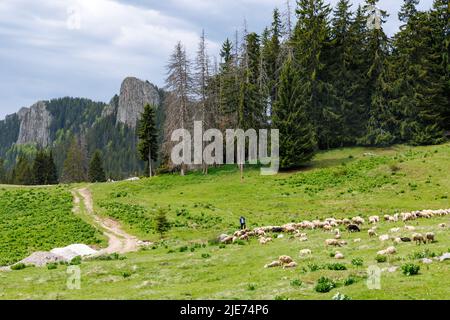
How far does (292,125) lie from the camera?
67.5m

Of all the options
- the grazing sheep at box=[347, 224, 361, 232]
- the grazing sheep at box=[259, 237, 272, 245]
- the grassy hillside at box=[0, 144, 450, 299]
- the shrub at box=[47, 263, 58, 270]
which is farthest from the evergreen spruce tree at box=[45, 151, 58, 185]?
the grazing sheep at box=[347, 224, 361, 232]

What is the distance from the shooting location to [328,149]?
255ft

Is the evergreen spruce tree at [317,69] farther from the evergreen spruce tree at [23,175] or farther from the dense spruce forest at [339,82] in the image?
the evergreen spruce tree at [23,175]

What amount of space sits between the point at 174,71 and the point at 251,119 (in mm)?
14601

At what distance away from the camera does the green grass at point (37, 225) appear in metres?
38.6

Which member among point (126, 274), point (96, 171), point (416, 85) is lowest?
point (126, 274)

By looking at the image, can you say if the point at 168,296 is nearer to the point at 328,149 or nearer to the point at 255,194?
the point at 255,194

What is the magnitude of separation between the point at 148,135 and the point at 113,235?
4127 cm

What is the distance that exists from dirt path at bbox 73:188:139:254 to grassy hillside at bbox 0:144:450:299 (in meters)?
1.29

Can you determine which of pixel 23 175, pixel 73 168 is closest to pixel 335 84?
pixel 73 168

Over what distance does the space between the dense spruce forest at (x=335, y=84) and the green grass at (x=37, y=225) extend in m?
21.3

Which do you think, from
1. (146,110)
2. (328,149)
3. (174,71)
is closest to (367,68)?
(328,149)

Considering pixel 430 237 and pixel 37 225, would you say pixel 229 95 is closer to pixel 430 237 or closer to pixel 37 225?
pixel 37 225

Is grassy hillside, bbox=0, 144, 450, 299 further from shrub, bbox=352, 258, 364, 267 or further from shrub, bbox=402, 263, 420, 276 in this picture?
shrub, bbox=402, 263, 420, 276
